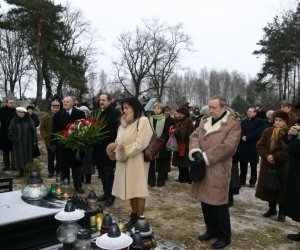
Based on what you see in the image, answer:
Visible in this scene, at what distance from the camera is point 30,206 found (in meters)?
3.71

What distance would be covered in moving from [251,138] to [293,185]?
3.21 meters

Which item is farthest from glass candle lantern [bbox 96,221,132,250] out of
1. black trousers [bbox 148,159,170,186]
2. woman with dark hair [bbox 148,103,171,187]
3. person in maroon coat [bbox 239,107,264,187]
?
person in maroon coat [bbox 239,107,264,187]

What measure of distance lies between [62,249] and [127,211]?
8.89 feet

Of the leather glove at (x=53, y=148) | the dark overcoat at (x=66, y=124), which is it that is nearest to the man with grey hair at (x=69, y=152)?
the dark overcoat at (x=66, y=124)

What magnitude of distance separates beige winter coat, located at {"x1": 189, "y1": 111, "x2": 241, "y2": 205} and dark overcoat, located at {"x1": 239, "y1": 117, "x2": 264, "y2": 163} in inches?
141

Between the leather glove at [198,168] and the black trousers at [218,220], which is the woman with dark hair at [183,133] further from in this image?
the leather glove at [198,168]

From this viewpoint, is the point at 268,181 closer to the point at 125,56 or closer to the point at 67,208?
the point at 67,208

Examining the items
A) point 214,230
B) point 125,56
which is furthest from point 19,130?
point 125,56

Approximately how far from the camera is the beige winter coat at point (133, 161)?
449 centimetres

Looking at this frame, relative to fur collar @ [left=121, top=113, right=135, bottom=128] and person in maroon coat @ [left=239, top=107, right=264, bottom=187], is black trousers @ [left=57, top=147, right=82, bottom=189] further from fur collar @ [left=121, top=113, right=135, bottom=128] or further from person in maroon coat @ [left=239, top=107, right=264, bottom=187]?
person in maroon coat @ [left=239, top=107, right=264, bottom=187]

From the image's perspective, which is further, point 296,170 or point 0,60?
point 0,60

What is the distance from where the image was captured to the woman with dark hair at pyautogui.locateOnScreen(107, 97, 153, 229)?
4.50 metres

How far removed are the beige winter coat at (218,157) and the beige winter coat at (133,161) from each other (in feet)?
2.18

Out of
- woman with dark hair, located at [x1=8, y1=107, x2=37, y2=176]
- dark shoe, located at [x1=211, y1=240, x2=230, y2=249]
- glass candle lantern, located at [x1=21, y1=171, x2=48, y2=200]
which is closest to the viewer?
glass candle lantern, located at [x1=21, y1=171, x2=48, y2=200]
